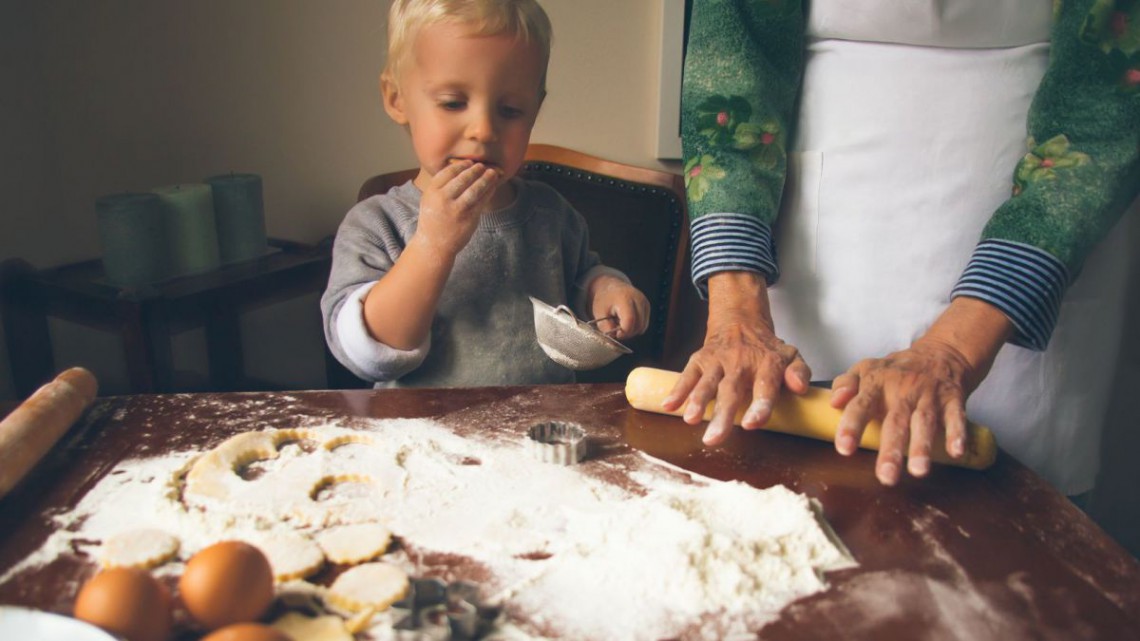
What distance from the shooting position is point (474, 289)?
1.31 meters

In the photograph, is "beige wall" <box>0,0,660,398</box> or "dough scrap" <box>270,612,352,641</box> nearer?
"dough scrap" <box>270,612,352,641</box>

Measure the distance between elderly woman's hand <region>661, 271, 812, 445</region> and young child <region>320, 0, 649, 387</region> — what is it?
0.28 metres

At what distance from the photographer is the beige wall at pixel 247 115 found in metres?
1.78

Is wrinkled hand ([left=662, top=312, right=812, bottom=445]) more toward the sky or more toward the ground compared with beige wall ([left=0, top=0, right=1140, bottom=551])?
more toward the ground

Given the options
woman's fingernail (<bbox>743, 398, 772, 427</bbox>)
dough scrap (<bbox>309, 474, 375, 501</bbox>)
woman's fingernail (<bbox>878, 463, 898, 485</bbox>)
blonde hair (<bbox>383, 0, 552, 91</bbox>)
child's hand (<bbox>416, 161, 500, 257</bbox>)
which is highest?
blonde hair (<bbox>383, 0, 552, 91</bbox>)

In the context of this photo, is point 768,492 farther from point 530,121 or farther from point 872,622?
point 530,121

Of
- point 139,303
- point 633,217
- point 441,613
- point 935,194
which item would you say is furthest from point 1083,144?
point 139,303

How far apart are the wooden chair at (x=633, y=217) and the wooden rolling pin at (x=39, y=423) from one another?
3.40 feet

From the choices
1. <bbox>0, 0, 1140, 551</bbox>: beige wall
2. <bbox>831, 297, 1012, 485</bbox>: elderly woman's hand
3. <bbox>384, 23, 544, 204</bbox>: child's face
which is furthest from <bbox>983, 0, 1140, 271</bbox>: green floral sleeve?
<bbox>0, 0, 1140, 551</bbox>: beige wall

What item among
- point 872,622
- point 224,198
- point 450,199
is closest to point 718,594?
point 872,622

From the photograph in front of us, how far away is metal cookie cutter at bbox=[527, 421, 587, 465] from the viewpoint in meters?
0.85

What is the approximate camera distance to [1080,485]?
112 centimetres

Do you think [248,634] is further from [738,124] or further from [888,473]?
[738,124]

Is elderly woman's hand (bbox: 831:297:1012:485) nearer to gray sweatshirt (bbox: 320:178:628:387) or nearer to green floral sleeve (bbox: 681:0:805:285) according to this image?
green floral sleeve (bbox: 681:0:805:285)
